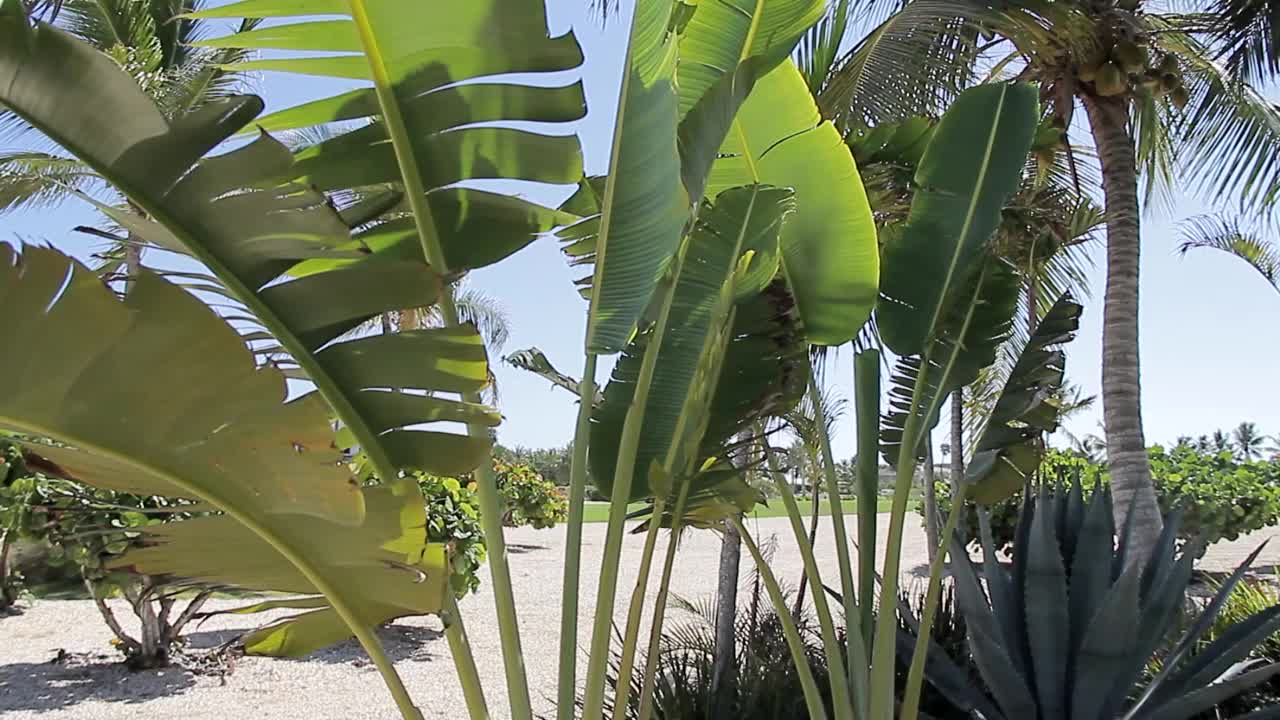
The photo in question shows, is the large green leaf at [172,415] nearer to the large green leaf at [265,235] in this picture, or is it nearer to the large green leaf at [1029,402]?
the large green leaf at [265,235]

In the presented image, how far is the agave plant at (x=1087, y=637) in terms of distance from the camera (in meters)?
3.18

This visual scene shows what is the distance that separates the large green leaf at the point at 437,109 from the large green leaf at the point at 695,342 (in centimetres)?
53

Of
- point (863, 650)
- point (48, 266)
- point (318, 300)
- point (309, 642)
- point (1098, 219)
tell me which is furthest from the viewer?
point (1098, 219)

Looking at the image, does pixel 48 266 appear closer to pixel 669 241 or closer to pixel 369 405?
pixel 369 405

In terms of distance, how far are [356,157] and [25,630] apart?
896 cm

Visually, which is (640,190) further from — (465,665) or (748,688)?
(748,688)

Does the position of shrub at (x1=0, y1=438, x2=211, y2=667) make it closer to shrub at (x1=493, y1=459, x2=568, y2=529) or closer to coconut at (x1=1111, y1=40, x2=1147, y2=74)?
coconut at (x1=1111, y1=40, x2=1147, y2=74)

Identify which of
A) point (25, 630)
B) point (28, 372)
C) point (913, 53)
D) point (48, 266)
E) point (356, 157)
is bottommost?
point (25, 630)

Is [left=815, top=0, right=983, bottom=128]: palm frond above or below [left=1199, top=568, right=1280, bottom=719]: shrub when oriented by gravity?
above

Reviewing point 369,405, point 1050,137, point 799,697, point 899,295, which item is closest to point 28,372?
point 369,405

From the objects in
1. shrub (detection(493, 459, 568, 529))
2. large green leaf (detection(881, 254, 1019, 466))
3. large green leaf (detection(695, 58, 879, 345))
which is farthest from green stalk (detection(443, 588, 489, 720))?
shrub (detection(493, 459, 568, 529))

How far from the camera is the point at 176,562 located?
1828 millimetres

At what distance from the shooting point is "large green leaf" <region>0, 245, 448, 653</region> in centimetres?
132

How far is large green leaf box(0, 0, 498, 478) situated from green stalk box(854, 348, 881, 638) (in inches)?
61.5
